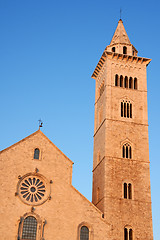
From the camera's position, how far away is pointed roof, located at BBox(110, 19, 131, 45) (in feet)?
153

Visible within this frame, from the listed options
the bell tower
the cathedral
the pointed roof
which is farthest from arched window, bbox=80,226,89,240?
the pointed roof

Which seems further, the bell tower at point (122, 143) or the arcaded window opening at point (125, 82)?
the arcaded window opening at point (125, 82)

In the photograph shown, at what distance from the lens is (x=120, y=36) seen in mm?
47281

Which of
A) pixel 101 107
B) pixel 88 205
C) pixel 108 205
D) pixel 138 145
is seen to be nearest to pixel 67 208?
pixel 88 205

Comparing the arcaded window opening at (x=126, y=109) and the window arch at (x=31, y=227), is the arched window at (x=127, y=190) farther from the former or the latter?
the window arch at (x=31, y=227)

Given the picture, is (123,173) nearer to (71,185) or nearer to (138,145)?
(138,145)

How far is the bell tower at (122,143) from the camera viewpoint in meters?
34.8

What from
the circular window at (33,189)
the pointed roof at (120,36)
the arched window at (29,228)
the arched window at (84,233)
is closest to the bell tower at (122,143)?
the pointed roof at (120,36)

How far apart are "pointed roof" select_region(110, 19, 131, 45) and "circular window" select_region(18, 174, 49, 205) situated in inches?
860

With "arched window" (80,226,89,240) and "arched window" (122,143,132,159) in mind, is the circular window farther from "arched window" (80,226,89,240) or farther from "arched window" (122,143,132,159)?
"arched window" (122,143,132,159)

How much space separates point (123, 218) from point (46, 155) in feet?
31.2

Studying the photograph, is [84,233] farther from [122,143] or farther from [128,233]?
[122,143]

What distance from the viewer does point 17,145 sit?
33.9 metres

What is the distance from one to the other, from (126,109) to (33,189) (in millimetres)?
14634
